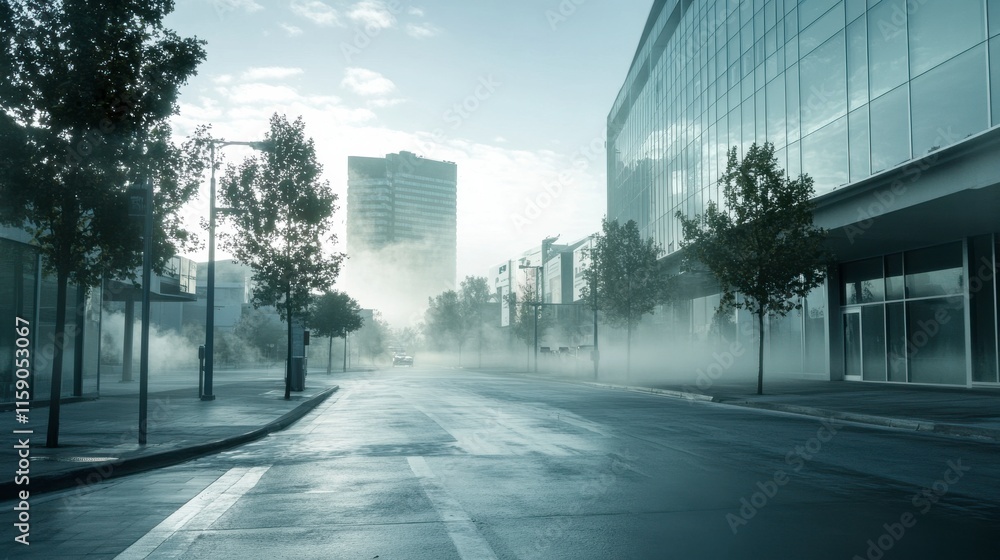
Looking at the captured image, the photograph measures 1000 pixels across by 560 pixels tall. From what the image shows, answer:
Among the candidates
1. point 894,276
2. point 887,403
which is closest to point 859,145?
point 894,276

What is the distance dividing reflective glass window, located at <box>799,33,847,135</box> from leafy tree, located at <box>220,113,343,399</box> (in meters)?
17.4

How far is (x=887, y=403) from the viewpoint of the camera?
19891 mm

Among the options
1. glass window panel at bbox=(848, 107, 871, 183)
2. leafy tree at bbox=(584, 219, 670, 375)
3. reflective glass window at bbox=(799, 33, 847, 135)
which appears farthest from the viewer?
leafy tree at bbox=(584, 219, 670, 375)

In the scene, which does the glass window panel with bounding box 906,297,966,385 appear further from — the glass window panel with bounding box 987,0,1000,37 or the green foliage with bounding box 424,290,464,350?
the green foliage with bounding box 424,290,464,350

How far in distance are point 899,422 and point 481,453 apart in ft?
29.7

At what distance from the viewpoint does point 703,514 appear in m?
6.84

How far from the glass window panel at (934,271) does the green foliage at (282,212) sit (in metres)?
20.6

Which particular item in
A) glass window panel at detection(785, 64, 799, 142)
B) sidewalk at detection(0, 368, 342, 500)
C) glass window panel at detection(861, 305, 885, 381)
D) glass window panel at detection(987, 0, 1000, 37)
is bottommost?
sidewalk at detection(0, 368, 342, 500)

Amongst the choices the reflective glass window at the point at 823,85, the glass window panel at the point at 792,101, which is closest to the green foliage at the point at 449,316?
the glass window panel at the point at 792,101

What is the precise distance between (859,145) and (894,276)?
6775 millimetres

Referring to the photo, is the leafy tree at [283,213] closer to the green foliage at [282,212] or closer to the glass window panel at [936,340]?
the green foliage at [282,212]

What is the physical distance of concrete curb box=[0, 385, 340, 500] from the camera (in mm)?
8250

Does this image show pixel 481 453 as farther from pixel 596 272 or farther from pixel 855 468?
pixel 596 272

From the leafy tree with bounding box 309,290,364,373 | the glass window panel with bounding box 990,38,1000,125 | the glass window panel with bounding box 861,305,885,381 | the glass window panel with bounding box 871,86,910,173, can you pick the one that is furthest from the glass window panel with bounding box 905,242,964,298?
the leafy tree with bounding box 309,290,364,373
